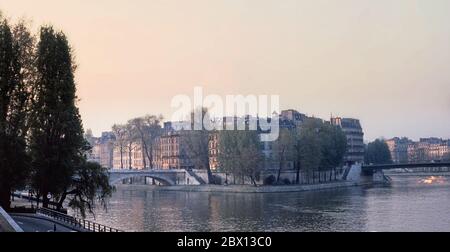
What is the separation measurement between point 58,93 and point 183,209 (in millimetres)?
19403

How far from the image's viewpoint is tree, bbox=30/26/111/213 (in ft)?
90.2

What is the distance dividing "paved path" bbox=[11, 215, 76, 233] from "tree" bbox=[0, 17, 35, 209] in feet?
8.47

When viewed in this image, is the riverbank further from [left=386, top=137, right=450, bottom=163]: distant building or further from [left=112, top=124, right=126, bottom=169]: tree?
[left=386, top=137, right=450, bottom=163]: distant building

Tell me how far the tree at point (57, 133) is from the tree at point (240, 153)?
3718 centimetres

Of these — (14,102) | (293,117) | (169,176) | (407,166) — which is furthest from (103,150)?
(14,102)

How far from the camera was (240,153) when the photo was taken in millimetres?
67688

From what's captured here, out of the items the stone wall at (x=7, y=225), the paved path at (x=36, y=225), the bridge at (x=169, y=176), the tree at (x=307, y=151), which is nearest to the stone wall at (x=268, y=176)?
the bridge at (x=169, y=176)

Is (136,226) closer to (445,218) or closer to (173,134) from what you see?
(445,218)

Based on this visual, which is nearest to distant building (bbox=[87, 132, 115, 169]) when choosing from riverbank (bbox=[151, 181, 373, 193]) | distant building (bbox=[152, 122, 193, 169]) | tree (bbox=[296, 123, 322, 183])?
distant building (bbox=[152, 122, 193, 169])

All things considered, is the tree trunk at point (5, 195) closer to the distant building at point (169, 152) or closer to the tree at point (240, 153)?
the tree at point (240, 153)

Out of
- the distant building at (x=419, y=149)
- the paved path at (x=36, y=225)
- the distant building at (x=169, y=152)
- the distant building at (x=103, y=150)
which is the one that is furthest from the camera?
the distant building at (x=419, y=149)

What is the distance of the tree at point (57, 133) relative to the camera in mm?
27484
